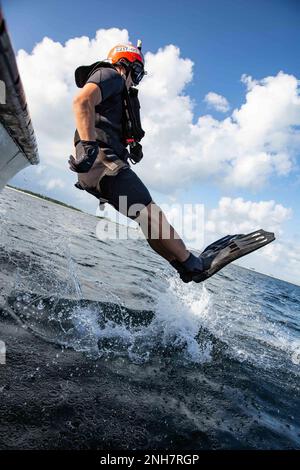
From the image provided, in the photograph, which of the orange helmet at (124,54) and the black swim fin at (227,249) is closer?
the orange helmet at (124,54)

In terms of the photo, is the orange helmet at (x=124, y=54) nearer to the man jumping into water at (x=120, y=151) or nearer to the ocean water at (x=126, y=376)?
the man jumping into water at (x=120, y=151)

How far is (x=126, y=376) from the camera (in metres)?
3.39

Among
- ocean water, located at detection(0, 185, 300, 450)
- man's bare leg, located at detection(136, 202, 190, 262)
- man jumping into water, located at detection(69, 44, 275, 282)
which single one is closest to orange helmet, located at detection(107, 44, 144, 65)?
man jumping into water, located at detection(69, 44, 275, 282)

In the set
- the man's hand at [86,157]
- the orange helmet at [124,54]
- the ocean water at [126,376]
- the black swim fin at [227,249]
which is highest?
the orange helmet at [124,54]

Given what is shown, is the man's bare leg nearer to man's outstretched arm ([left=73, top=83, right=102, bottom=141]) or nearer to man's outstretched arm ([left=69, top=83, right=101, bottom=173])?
man's outstretched arm ([left=69, top=83, right=101, bottom=173])

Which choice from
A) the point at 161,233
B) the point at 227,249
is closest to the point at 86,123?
the point at 161,233

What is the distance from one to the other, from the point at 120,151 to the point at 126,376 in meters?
2.73

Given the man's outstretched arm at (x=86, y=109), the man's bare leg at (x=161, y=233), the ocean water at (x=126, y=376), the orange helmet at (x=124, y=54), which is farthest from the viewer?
the orange helmet at (x=124, y=54)

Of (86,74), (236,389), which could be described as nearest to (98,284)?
(236,389)

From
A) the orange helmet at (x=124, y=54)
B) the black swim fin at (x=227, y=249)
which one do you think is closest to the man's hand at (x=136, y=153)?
the orange helmet at (x=124, y=54)

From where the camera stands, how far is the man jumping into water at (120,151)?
3.48m

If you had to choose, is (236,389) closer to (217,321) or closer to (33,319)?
(33,319)

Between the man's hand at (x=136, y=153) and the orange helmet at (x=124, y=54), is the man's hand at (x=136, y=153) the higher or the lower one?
the lower one

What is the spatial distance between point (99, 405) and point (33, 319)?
70.4 inches
